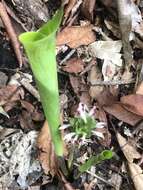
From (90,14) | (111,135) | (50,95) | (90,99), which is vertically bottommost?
(111,135)

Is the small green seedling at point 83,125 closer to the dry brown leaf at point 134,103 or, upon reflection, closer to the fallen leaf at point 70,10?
the dry brown leaf at point 134,103

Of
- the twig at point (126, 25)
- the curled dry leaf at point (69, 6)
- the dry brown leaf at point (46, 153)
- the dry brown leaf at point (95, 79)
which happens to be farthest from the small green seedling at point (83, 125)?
the curled dry leaf at point (69, 6)

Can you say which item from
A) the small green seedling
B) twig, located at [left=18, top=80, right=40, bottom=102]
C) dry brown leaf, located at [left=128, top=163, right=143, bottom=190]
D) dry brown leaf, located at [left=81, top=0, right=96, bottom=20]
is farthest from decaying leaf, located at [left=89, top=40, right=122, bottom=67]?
the small green seedling

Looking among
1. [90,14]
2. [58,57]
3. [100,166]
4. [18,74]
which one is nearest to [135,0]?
[90,14]

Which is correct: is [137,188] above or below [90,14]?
below

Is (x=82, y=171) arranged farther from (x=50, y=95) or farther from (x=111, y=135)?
(x=50, y=95)

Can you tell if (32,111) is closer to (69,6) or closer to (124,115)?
(124,115)

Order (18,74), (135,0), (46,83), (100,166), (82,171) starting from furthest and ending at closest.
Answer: (135,0), (18,74), (100,166), (82,171), (46,83)
